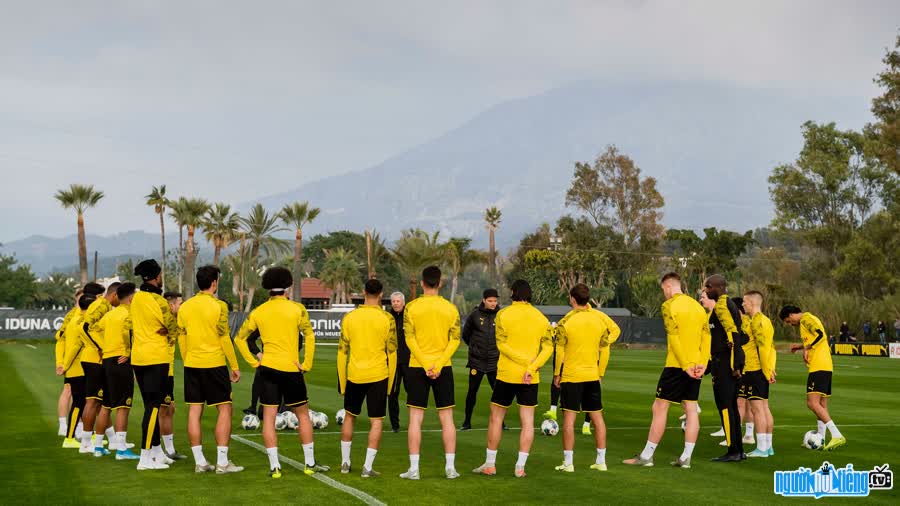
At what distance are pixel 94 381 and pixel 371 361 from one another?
14.0 ft

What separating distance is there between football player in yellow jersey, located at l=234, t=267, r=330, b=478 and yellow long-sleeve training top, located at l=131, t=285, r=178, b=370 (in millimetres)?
1128

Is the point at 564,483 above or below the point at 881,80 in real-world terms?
below

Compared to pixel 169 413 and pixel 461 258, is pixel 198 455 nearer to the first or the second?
pixel 169 413

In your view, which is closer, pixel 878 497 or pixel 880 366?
pixel 878 497

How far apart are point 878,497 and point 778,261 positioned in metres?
112

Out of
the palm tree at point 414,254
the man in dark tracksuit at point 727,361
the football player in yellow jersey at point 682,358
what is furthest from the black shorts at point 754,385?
the palm tree at point 414,254

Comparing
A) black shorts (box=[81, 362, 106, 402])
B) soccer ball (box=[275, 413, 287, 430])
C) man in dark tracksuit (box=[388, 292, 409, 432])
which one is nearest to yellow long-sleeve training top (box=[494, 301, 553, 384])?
man in dark tracksuit (box=[388, 292, 409, 432])

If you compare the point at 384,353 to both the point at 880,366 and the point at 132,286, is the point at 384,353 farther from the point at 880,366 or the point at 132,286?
the point at 880,366

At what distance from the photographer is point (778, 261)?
385ft

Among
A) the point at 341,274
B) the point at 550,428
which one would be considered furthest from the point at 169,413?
the point at 341,274

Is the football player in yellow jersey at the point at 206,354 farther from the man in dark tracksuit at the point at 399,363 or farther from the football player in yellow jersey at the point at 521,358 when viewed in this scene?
the man in dark tracksuit at the point at 399,363

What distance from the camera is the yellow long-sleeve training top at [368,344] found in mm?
10891

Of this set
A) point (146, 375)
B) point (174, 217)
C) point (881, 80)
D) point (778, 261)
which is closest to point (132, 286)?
point (146, 375)

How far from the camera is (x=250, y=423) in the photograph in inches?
621
